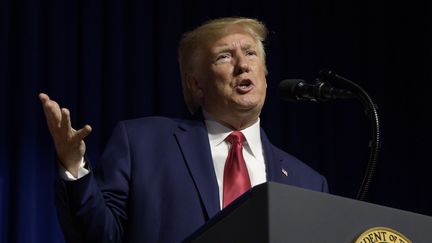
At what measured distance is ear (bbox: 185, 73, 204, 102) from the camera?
239 centimetres

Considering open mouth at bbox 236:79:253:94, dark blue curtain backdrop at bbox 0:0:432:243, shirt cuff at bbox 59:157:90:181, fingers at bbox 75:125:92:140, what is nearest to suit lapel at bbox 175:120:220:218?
open mouth at bbox 236:79:253:94

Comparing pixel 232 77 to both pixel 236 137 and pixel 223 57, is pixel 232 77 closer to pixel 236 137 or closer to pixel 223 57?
pixel 223 57

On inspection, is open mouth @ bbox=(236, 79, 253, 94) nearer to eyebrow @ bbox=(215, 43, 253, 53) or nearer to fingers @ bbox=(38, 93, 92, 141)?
eyebrow @ bbox=(215, 43, 253, 53)

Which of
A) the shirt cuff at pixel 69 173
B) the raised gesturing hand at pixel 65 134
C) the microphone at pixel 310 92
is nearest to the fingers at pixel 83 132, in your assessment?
the raised gesturing hand at pixel 65 134

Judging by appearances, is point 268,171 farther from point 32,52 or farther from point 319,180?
point 32,52

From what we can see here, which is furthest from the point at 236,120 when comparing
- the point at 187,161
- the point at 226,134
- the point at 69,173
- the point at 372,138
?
the point at 69,173

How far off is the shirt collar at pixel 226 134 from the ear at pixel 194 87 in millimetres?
113

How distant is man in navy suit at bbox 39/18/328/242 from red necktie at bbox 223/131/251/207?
0.01 m

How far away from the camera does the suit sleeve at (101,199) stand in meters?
1.65

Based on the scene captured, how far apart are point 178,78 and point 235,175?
1.40 metres

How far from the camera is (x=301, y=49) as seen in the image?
3795 mm

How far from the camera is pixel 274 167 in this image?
86.0 inches

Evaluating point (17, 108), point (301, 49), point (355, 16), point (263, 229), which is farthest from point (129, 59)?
point (263, 229)

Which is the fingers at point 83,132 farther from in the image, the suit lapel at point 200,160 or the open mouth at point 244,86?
the open mouth at point 244,86
